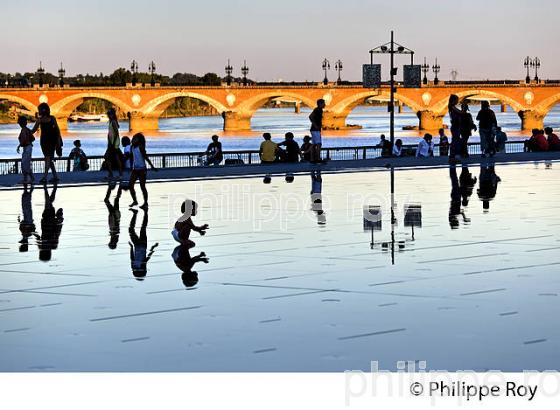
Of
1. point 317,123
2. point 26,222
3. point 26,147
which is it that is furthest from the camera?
point 317,123

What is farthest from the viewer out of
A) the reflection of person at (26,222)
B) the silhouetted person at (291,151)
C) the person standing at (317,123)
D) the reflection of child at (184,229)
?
the silhouetted person at (291,151)

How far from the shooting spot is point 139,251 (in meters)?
14.6

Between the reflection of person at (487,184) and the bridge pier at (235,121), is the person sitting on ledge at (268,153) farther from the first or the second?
the bridge pier at (235,121)

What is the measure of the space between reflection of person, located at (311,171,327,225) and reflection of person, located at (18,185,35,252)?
375 centimetres

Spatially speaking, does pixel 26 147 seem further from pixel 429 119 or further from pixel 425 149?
pixel 429 119

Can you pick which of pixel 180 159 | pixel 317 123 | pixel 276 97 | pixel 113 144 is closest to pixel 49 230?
pixel 113 144

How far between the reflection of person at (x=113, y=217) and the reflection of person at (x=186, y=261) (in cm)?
89

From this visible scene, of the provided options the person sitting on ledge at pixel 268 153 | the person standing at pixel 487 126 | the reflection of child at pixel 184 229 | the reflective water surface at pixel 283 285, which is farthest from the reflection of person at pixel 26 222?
the person standing at pixel 487 126

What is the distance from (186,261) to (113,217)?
5.28 metres

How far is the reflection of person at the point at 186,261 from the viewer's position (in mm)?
12305

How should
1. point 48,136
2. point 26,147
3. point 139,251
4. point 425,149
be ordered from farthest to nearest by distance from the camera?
point 425,149 → point 48,136 → point 26,147 → point 139,251
